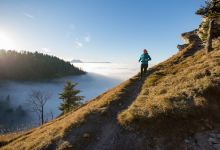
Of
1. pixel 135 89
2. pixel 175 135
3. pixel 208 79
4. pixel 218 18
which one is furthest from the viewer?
pixel 218 18

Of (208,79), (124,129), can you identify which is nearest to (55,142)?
(124,129)

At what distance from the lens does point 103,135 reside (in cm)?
1452

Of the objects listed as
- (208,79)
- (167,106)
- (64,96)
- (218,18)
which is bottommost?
(64,96)

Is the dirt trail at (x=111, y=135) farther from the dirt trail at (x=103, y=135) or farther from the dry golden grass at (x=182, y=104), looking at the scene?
the dry golden grass at (x=182, y=104)

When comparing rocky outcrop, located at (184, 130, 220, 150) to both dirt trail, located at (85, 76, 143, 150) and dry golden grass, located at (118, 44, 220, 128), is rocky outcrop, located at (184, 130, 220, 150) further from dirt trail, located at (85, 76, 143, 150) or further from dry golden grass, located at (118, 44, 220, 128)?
dirt trail, located at (85, 76, 143, 150)

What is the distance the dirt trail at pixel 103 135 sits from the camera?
13320 millimetres

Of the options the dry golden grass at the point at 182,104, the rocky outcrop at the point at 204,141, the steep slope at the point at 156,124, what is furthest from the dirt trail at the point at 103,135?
the rocky outcrop at the point at 204,141

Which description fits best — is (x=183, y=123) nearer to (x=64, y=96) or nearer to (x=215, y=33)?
(x=215, y=33)

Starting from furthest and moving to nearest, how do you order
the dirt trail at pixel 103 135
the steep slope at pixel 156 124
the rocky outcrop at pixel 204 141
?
the dirt trail at pixel 103 135 → the steep slope at pixel 156 124 → the rocky outcrop at pixel 204 141

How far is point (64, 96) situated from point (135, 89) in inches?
1917

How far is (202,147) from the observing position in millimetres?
11539

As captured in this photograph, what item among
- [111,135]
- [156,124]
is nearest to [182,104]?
[156,124]

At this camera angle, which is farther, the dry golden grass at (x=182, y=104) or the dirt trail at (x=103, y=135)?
the dry golden grass at (x=182, y=104)

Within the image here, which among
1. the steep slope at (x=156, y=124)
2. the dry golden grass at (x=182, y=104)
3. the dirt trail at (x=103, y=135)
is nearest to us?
the steep slope at (x=156, y=124)
